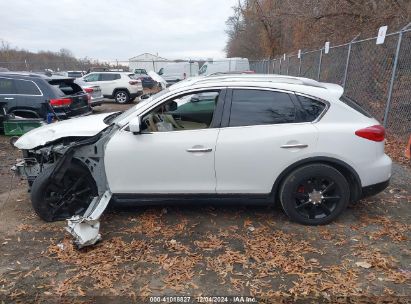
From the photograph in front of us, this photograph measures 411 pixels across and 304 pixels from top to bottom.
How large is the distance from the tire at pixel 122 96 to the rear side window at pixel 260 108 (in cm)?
1417

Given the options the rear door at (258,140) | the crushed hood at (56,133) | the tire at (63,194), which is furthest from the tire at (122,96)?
the rear door at (258,140)

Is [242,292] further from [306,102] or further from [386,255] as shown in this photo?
[306,102]

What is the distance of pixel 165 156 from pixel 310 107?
5.48 feet

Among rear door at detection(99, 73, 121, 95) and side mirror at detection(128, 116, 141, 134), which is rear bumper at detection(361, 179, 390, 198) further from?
rear door at detection(99, 73, 121, 95)

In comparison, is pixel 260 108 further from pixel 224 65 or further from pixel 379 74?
pixel 224 65

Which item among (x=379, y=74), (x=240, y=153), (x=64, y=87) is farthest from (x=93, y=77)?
(x=240, y=153)

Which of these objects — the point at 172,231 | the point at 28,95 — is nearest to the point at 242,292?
the point at 172,231

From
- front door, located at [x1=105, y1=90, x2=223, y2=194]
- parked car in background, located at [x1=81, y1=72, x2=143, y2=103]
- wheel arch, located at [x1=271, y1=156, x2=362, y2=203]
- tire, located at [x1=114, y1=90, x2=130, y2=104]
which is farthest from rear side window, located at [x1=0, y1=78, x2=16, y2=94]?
tire, located at [x1=114, y1=90, x2=130, y2=104]

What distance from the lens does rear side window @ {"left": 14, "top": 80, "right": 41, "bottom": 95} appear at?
8.24m

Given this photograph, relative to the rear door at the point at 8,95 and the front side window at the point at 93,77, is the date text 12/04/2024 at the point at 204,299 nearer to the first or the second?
the rear door at the point at 8,95

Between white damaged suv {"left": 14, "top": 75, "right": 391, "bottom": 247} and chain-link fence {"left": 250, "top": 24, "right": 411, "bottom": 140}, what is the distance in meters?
4.38

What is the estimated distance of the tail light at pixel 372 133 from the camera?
3.54 meters

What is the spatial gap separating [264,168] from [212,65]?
67.4 feet

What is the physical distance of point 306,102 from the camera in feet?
11.9
